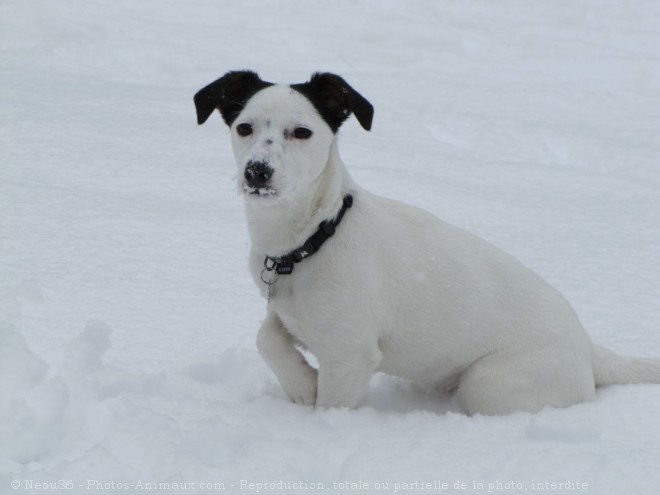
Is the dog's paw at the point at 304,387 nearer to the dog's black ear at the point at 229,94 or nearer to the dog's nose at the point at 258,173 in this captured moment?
the dog's nose at the point at 258,173

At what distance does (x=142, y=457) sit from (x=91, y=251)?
6.91 ft

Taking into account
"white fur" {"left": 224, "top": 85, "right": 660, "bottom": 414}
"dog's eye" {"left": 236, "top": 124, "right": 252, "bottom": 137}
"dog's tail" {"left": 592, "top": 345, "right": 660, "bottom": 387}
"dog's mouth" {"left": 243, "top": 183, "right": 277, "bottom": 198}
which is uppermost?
"dog's eye" {"left": 236, "top": 124, "right": 252, "bottom": 137}

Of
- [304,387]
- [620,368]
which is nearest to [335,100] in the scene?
[304,387]

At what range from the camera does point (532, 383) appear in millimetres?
3396

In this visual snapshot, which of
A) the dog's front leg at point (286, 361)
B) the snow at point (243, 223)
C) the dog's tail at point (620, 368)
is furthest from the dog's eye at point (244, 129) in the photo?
the dog's tail at point (620, 368)

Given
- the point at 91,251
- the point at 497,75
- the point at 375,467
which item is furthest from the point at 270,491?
the point at 497,75

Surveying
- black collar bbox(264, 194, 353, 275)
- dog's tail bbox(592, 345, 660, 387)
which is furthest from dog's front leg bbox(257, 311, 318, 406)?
dog's tail bbox(592, 345, 660, 387)

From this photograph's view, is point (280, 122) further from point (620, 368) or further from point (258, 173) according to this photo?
point (620, 368)

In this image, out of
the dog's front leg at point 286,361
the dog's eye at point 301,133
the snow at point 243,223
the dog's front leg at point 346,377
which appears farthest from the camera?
the dog's front leg at point 286,361

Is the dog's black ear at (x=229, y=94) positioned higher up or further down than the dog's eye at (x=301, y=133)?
higher up

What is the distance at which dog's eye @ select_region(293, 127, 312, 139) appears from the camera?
123 inches

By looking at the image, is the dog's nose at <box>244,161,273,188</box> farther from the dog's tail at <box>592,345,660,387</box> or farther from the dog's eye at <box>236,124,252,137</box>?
the dog's tail at <box>592,345,660,387</box>

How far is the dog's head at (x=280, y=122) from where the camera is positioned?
299 cm

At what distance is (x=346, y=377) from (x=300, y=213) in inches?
26.1
